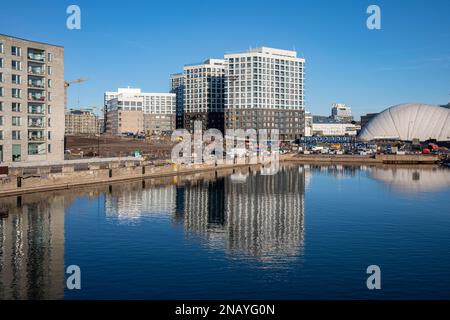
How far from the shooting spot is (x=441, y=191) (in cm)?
9106

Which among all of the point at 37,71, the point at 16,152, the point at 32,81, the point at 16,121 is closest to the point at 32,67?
the point at 37,71

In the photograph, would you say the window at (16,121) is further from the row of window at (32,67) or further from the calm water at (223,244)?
the calm water at (223,244)

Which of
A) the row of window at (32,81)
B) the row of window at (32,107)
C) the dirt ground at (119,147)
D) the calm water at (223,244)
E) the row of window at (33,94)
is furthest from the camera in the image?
the dirt ground at (119,147)

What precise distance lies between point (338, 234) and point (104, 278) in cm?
2610

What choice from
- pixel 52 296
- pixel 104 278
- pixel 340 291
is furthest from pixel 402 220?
pixel 52 296

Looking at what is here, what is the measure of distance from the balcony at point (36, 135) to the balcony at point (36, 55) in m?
13.7

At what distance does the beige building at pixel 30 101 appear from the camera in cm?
8756

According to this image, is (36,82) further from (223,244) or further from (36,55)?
(223,244)

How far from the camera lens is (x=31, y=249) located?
4309cm

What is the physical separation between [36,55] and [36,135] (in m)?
15.4


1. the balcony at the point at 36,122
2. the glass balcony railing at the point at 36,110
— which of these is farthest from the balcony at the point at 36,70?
the balcony at the point at 36,122

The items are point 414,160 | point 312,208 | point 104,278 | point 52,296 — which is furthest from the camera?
point 414,160

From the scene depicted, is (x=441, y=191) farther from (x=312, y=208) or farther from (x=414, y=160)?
(x=414, y=160)

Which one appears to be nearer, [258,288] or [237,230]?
[258,288]
